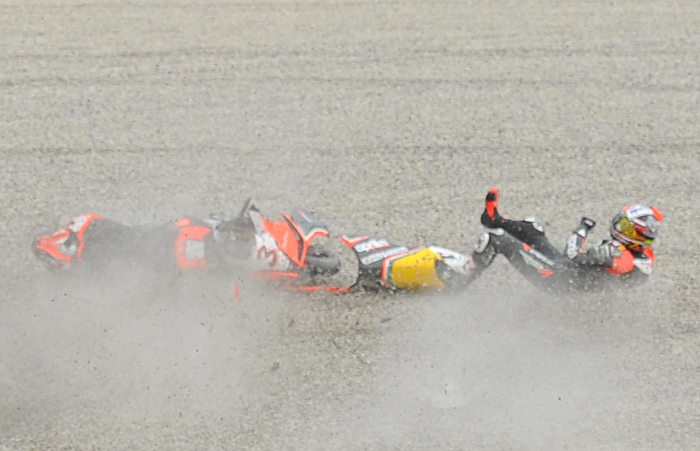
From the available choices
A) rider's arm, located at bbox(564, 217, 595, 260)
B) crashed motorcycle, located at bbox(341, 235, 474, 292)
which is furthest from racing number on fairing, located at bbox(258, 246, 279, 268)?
rider's arm, located at bbox(564, 217, 595, 260)

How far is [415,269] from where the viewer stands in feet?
22.6

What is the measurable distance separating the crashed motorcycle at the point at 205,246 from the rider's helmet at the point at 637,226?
219cm

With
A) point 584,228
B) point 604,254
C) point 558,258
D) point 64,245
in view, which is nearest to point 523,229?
point 558,258

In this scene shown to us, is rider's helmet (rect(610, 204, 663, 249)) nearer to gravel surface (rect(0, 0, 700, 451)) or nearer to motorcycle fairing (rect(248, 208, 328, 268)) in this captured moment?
gravel surface (rect(0, 0, 700, 451))

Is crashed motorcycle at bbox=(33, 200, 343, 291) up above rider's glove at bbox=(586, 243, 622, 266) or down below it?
below

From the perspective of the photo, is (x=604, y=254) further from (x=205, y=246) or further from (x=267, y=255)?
(x=205, y=246)

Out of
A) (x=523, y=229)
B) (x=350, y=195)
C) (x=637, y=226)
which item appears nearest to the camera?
(x=637, y=226)

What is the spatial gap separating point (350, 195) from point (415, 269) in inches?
66.9

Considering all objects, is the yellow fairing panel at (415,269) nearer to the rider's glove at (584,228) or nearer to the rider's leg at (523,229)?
the rider's leg at (523,229)

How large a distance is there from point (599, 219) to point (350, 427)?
3.38 m

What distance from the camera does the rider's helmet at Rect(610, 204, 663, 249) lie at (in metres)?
6.38

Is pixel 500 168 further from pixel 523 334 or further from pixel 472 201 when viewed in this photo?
pixel 523 334

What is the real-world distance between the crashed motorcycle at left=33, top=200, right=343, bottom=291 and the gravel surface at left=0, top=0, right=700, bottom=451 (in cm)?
23

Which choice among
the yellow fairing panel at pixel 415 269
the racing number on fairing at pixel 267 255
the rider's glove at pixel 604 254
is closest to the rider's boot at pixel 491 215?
the yellow fairing panel at pixel 415 269
